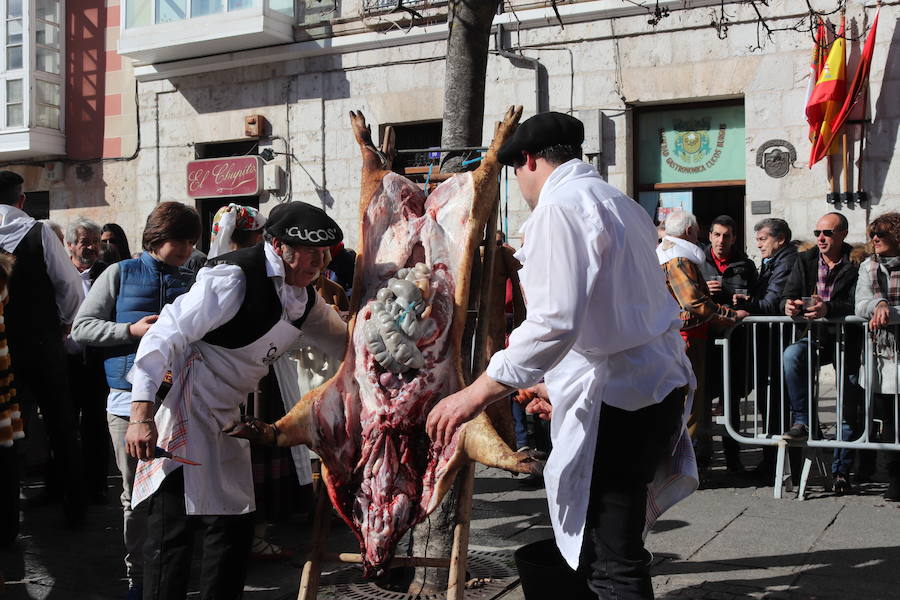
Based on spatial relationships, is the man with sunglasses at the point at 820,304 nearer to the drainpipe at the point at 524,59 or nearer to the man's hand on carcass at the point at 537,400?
the man's hand on carcass at the point at 537,400

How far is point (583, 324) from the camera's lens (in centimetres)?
276

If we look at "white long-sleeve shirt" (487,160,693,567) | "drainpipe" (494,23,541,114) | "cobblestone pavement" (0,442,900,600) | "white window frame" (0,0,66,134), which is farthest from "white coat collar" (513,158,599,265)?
"white window frame" (0,0,66,134)

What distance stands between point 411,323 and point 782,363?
137 inches

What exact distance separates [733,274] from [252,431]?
181 inches

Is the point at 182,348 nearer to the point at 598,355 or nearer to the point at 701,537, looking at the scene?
the point at 598,355

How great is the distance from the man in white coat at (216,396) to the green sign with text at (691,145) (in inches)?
347

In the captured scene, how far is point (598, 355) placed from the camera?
112 inches

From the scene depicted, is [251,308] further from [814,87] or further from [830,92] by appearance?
[814,87]

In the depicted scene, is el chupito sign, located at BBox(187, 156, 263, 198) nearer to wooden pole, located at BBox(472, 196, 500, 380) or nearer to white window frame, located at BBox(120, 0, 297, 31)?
white window frame, located at BBox(120, 0, 297, 31)

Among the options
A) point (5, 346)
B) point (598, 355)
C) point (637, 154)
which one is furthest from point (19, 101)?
point (598, 355)

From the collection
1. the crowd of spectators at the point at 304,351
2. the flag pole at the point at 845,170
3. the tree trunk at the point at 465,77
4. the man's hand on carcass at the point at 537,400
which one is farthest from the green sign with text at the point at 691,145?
the man's hand on carcass at the point at 537,400

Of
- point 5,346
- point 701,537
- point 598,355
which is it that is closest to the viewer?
point 598,355

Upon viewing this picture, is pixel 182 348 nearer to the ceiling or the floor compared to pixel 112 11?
nearer to the floor

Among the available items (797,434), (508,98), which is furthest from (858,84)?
(797,434)
